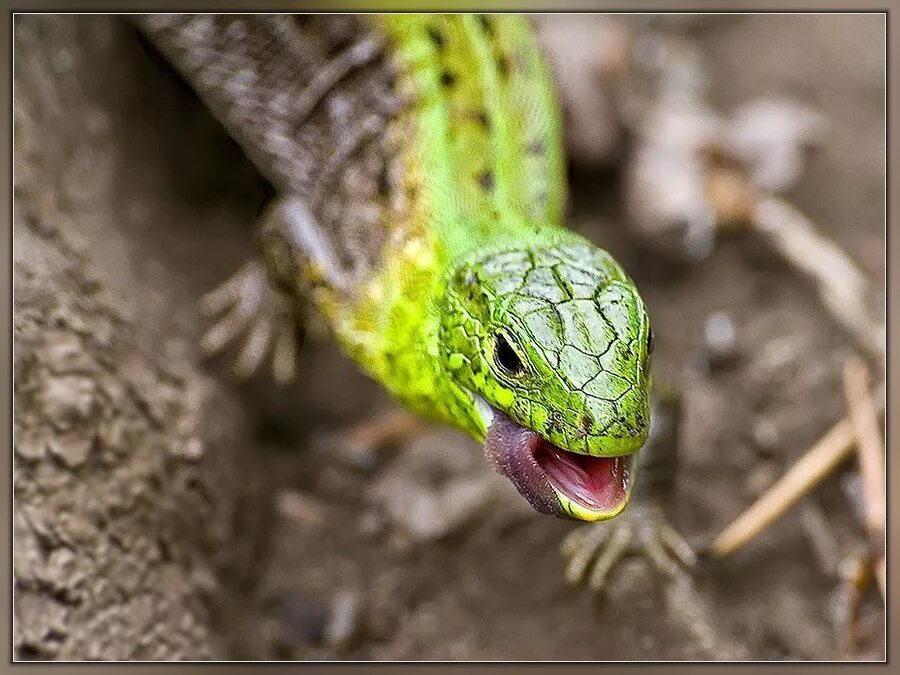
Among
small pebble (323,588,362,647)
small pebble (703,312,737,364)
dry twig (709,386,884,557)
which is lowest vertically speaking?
dry twig (709,386,884,557)

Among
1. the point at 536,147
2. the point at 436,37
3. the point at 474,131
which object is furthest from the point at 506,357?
the point at 436,37

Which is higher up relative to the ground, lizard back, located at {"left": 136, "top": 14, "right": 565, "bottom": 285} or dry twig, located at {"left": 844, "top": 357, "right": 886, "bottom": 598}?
lizard back, located at {"left": 136, "top": 14, "right": 565, "bottom": 285}

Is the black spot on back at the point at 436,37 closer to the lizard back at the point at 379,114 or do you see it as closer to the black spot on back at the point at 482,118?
the lizard back at the point at 379,114

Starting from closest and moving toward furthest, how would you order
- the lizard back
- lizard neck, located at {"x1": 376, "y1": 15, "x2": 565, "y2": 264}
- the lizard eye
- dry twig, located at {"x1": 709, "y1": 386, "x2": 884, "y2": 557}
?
1. the lizard eye
2. lizard neck, located at {"x1": 376, "y1": 15, "x2": 565, "y2": 264}
3. the lizard back
4. dry twig, located at {"x1": 709, "y1": 386, "x2": 884, "y2": 557}

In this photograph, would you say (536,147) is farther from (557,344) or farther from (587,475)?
(587,475)

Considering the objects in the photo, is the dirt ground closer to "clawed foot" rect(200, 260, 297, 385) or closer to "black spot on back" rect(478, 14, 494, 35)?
"clawed foot" rect(200, 260, 297, 385)

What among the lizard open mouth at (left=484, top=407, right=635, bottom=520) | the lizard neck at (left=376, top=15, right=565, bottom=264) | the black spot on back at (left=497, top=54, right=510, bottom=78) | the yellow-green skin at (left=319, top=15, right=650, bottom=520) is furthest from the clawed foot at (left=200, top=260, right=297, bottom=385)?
the lizard open mouth at (left=484, top=407, right=635, bottom=520)
